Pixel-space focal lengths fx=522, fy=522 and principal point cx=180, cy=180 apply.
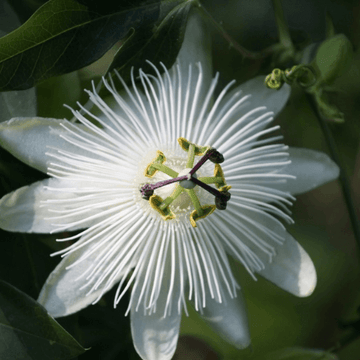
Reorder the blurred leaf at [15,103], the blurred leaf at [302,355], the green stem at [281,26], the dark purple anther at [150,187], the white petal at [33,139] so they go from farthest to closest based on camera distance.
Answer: the blurred leaf at [302,355] < the green stem at [281,26] < the blurred leaf at [15,103] < the white petal at [33,139] < the dark purple anther at [150,187]

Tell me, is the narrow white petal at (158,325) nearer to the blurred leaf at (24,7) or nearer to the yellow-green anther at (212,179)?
the yellow-green anther at (212,179)

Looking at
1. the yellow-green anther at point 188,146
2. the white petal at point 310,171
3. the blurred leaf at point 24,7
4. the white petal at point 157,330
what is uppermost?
the blurred leaf at point 24,7

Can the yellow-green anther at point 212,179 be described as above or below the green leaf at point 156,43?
below

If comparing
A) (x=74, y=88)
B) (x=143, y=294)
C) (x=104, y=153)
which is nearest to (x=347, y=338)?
(x=143, y=294)

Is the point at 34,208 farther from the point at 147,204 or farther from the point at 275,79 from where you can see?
the point at 275,79

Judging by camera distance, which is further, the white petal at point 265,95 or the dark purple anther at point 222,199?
the white petal at point 265,95

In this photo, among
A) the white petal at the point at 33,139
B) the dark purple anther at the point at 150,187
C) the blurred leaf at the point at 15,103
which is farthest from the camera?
the blurred leaf at the point at 15,103

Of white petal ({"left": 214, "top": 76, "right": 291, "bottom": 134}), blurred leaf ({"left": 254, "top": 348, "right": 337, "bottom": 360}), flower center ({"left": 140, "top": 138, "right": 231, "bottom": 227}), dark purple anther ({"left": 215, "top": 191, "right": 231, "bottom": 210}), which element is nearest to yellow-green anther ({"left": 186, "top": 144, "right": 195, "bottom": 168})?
flower center ({"left": 140, "top": 138, "right": 231, "bottom": 227})

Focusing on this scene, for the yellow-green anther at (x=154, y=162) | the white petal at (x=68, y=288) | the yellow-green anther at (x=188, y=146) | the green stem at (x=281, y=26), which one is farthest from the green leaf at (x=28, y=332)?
the green stem at (x=281, y=26)
